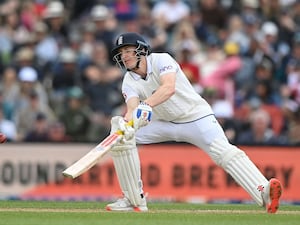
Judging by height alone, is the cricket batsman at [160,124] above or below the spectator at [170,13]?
below

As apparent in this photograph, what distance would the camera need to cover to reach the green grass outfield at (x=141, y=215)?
9.20 meters

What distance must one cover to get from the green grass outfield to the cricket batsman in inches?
11.3

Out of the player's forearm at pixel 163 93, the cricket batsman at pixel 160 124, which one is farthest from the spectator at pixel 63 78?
the player's forearm at pixel 163 93

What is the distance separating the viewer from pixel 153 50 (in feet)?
55.6

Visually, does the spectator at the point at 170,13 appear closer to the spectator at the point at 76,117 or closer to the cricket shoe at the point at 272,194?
the spectator at the point at 76,117

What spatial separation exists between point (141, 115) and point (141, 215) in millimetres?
944

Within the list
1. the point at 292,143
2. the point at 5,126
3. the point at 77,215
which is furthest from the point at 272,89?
the point at 77,215

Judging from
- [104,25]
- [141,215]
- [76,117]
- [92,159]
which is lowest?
[141,215]

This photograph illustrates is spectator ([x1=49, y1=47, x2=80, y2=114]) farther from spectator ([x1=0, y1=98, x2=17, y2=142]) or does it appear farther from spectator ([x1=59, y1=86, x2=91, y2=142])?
spectator ([x1=0, y1=98, x2=17, y2=142])

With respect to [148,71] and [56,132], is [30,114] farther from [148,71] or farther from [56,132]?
[148,71]

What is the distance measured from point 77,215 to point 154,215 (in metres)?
0.73

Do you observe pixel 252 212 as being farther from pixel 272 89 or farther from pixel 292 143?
pixel 272 89

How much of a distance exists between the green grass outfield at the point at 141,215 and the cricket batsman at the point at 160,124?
0.94ft

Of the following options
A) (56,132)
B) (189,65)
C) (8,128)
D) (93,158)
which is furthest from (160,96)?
(189,65)
